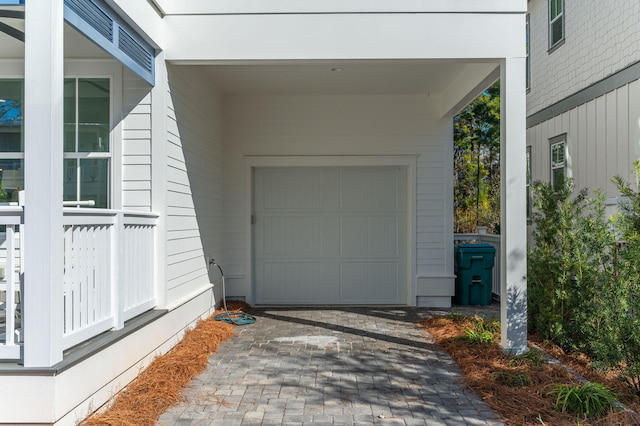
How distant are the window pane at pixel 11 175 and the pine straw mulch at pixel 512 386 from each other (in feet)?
15.9

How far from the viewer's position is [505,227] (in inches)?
212

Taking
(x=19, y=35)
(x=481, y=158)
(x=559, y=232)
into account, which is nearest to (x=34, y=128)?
(x=19, y=35)

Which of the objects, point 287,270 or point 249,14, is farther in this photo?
point 287,270

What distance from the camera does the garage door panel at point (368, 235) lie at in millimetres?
8500

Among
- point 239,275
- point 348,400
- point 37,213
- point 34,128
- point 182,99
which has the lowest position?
point 348,400

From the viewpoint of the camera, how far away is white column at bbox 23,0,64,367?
3.21 m

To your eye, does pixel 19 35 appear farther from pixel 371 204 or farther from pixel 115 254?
pixel 371 204

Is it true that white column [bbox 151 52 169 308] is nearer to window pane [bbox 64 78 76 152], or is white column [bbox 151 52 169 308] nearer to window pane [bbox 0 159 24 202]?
window pane [bbox 64 78 76 152]

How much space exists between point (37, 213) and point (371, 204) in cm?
584

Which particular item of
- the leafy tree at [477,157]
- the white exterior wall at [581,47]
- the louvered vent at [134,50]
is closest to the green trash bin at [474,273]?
the white exterior wall at [581,47]

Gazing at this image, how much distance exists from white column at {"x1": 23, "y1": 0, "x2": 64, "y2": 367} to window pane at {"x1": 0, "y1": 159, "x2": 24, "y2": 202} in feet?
9.47

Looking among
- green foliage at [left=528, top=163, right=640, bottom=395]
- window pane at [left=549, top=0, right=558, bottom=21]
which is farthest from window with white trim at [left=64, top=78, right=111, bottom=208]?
window pane at [left=549, top=0, right=558, bottom=21]

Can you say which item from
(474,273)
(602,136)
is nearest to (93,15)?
(602,136)

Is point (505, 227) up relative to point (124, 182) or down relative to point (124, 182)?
down
